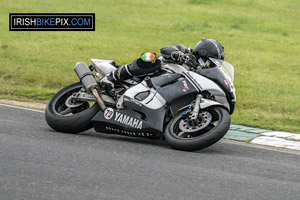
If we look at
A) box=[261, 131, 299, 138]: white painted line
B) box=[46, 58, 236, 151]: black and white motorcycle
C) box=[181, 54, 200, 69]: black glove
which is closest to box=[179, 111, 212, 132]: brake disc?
box=[46, 58, 236, 151]: black and white motorcycle

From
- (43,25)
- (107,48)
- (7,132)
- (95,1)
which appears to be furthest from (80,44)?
(7,132)

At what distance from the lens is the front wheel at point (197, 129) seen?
21.9ft

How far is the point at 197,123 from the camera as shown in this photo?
22.8ft

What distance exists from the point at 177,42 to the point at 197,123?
11.2 metres

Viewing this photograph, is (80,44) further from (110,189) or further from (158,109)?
(110,189)

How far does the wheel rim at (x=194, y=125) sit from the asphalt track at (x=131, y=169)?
0.25 metres

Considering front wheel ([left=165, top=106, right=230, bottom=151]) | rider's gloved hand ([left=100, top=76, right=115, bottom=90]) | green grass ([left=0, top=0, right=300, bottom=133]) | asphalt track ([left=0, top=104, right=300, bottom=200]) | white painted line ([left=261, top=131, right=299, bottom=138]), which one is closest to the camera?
asphalt track ([left=0, top=104, right=300, bottom=200])

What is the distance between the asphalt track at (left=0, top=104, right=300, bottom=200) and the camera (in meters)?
5.28

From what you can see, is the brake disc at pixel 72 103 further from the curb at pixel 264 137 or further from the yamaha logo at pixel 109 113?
the curb at pixel 264 137

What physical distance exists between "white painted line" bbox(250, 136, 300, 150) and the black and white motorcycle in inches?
35.2

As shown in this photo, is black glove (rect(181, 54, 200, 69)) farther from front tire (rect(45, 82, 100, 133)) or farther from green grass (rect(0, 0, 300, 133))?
green grass (rect(0, 0, 300, 133))

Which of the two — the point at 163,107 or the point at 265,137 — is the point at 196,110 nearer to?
the point at 163,107

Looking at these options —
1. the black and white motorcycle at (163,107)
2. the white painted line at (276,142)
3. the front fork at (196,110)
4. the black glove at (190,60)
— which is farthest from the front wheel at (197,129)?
the white painted line at (276,142)

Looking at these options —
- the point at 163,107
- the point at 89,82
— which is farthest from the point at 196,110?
the point at 89,82
